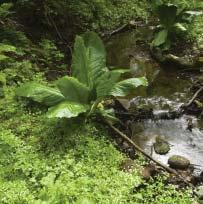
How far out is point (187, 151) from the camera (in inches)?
216

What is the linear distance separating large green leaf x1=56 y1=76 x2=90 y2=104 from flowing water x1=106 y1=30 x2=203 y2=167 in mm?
937

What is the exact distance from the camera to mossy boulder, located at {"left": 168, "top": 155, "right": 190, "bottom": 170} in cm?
507

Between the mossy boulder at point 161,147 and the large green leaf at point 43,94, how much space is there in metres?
1.41

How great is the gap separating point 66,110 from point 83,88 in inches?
17.8

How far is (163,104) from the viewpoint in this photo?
657cm

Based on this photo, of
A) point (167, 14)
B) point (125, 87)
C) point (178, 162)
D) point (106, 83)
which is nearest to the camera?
point (178, 162)

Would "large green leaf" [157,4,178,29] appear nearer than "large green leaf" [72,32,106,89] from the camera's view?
No

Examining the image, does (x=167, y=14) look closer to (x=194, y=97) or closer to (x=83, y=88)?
(x=194, y=97)

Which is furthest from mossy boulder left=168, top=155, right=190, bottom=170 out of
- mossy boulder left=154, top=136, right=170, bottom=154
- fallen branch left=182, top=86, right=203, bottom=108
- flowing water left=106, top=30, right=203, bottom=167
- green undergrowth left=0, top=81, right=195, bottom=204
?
fallen branch left=182, top=86, right=203, bottom=108

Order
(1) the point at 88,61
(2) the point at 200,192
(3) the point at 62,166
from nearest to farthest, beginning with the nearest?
(2) the point at 200,192 → (3) the point at 62,166 → (1) the point at 88,61

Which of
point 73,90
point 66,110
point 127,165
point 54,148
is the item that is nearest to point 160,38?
point 73,90

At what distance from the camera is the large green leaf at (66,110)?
4918 mm

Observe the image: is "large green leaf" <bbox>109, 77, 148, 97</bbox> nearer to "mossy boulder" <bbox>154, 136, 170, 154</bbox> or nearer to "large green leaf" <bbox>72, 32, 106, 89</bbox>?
"large green leaf" <bbox>72, 32, 106, 89</bbox>

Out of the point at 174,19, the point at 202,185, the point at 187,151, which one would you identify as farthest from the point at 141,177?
the point at 174,19
